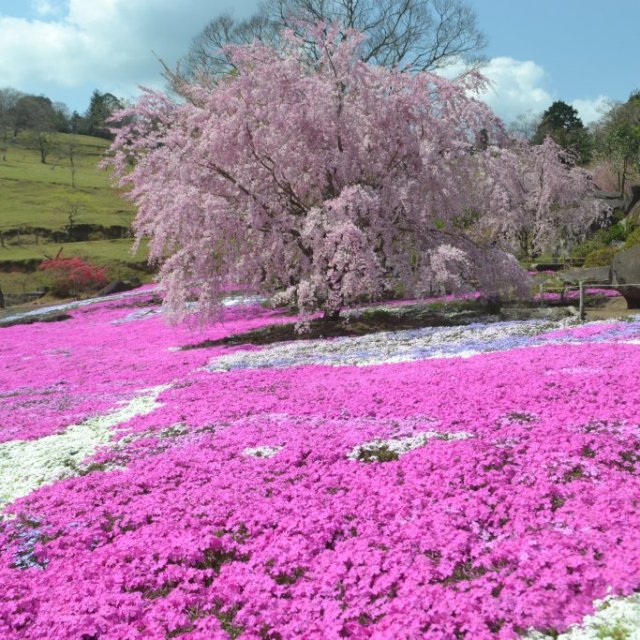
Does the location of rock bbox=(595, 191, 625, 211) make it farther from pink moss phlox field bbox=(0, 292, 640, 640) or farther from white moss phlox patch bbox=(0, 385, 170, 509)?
white moss phlox patch bbox=(0, 385, 170, 509)

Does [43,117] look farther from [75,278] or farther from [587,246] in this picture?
[587,246]

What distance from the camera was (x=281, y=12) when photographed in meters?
40.1

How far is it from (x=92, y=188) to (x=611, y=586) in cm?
9748

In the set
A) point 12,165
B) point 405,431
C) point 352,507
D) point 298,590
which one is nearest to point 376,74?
point 405,431

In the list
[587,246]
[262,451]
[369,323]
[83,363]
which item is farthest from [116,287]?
[262,451]

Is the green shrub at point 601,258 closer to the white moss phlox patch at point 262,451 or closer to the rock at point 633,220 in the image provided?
the rock at point 633,220

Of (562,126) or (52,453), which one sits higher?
(562,126)

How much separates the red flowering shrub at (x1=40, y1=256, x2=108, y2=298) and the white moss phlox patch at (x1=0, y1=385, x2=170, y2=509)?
117 feet

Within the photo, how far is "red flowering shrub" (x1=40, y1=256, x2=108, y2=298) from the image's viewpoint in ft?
142

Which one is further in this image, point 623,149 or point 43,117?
point 43,117

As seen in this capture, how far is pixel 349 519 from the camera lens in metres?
5.43

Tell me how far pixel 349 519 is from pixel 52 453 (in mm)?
5008

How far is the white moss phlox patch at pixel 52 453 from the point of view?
7402 millimetres

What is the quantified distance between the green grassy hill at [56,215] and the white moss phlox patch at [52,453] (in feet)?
42.9
